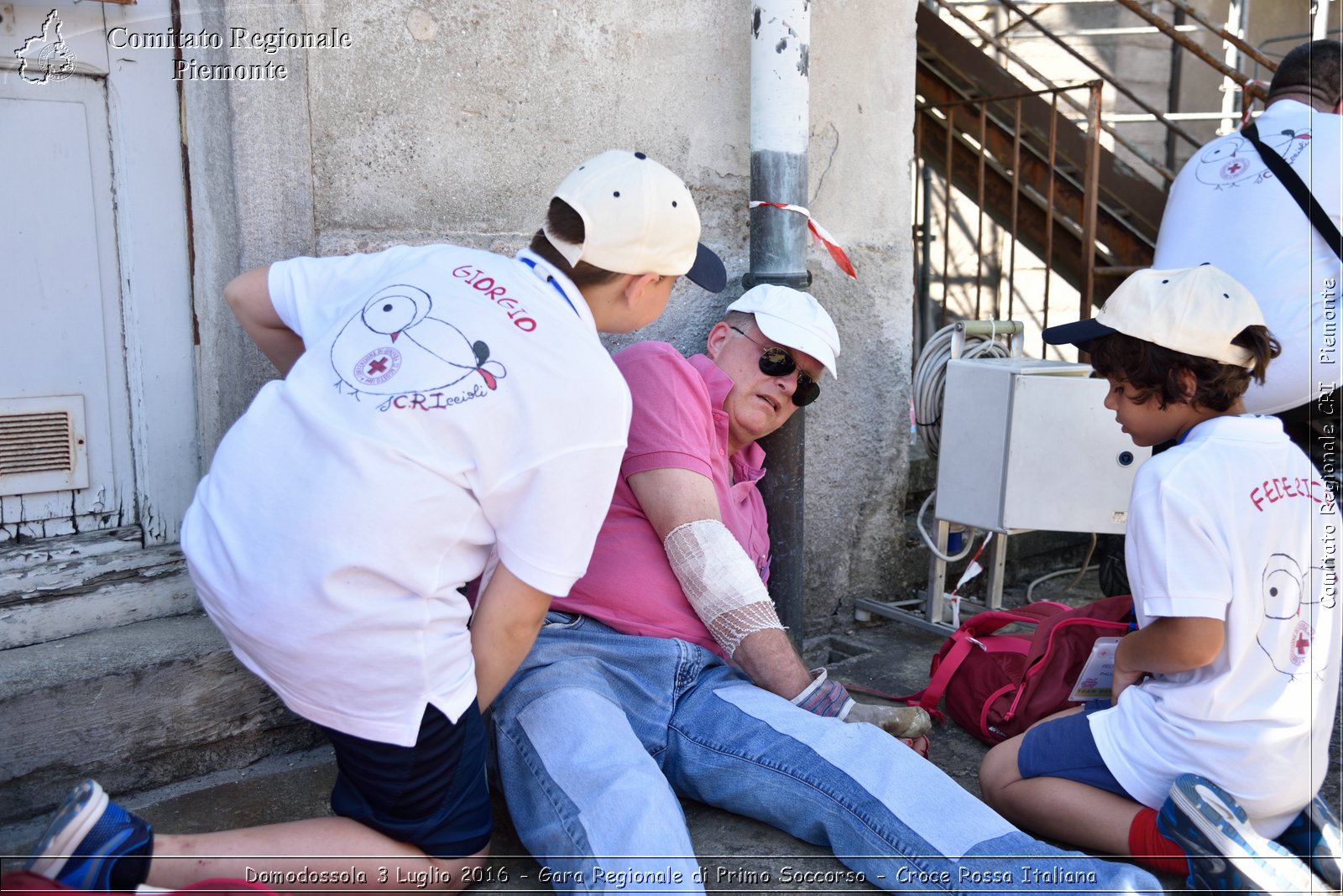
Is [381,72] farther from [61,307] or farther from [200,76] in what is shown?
[61,307]

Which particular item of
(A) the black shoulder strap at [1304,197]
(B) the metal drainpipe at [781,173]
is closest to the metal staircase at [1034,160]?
(A) the black shoulder strap at [1304,197]

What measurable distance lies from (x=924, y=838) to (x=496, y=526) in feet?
3.23

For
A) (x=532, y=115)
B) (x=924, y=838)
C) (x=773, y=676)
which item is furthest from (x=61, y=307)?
(x=924, y=838)

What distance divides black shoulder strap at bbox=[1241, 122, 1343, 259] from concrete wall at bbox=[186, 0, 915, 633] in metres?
1.08

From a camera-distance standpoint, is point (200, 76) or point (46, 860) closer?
point (46, 860)

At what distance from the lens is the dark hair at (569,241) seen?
1952mm

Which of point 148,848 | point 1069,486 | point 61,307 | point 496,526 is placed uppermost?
point 61,307

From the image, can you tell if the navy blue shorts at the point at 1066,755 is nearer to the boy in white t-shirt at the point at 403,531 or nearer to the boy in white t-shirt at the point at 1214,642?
the boy in white t-shirt at the point at 1214,642

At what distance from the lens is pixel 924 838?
202cm

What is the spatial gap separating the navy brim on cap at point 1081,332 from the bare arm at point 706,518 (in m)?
0.87

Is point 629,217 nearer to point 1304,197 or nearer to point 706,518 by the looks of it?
point 706,518

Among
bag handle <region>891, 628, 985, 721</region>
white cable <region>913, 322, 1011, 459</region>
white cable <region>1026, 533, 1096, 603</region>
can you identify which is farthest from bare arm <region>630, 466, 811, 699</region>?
white cable <region>1026, 533, 1096, 603</region>

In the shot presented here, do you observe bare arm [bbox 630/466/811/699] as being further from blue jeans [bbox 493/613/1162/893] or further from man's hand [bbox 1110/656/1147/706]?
man's hand [bbox 1110/656/1147/706]

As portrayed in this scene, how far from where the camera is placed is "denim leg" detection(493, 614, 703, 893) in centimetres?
189
